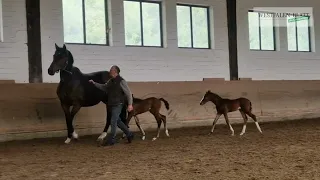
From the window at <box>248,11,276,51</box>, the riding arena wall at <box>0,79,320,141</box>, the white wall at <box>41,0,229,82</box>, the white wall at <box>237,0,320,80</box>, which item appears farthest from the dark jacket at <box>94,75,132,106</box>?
the window at <box>248,11,276,51</box>

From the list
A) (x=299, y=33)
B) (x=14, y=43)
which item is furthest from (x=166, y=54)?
(x=299, y=33)

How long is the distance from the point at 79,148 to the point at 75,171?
252 cm

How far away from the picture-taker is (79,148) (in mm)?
8344

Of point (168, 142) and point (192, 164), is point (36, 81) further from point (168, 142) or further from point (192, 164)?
point (192, 164)

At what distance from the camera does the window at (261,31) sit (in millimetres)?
15516

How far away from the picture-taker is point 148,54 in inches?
512

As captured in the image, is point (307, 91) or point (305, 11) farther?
point (305, 11)

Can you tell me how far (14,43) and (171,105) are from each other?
15.0ft

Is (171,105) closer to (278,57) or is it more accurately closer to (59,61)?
(59,61)

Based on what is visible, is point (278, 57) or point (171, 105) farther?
point (278, 57)

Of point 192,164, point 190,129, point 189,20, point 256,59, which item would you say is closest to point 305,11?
A: point 256,59

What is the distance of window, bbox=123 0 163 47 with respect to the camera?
12730 millimetres

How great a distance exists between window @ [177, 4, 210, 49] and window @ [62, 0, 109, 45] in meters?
2.70

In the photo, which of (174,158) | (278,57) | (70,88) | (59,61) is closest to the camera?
(174,158)
